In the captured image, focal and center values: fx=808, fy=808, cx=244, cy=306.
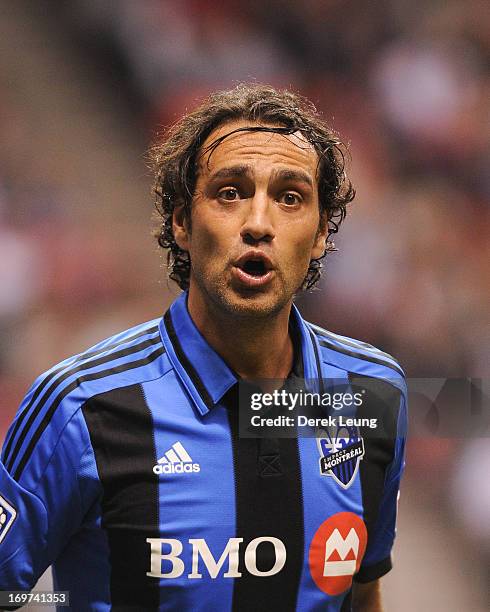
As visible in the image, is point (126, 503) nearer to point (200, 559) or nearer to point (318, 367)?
point (200, 559)

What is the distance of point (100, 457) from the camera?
1.29 m

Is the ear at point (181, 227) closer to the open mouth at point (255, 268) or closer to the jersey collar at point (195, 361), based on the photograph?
the jersey collar at point (195, 361)

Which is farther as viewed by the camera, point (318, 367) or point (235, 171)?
point (318, 367)

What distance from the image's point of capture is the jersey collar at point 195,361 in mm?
1372

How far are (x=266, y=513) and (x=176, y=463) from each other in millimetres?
182

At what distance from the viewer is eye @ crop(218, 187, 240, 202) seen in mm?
1397

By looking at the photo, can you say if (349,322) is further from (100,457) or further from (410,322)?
(100,457)

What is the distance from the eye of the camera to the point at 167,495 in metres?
1.32

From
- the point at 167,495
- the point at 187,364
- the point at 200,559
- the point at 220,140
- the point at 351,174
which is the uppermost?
the point at 351,174

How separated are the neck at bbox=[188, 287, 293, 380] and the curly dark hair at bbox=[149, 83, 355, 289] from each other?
200 mm

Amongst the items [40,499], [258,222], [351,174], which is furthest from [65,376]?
[351,174]

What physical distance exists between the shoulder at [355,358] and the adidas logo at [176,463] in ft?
1.20

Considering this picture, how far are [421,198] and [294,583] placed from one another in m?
2.01
